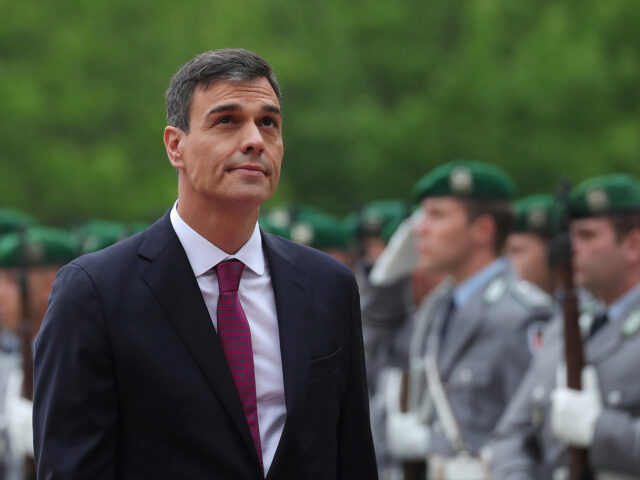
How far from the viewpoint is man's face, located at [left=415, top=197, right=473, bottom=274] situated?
713cm

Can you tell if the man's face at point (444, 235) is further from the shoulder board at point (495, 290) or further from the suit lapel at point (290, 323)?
the suit lapel at point (290, 323)

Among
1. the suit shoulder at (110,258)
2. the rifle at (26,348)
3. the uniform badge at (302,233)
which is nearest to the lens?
the suit shoulder at (110,258)

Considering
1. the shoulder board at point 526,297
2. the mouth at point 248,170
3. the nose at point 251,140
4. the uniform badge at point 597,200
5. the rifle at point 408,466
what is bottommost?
the rifle at point 408,466

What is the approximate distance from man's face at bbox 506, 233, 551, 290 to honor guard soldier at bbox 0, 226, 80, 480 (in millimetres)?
3240

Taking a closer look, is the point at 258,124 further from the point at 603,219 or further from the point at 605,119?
the point at 605,119

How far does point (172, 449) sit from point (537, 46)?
1475 centimetres

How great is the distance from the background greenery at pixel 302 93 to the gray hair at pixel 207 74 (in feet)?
47.6

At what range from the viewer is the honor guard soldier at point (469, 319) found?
6770mm

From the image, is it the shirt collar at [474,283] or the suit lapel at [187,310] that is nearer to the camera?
the suit lapel at [187,310]

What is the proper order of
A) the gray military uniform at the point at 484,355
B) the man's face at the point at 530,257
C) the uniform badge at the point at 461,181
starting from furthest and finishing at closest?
the man's face at the point at 530,257 < the uniform badge at the point at 461,181 < the gray military uniform at the point at 484,355

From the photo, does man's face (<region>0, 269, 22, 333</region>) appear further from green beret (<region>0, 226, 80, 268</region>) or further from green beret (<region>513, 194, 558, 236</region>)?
green beret (<region>513, 194, 558, 236</region>)

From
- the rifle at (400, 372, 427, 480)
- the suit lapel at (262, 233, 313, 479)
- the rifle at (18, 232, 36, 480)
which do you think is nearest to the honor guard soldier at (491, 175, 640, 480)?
the rifle at (400, 372, 427, 480)

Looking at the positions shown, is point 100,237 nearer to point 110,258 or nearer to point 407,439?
point 407,439

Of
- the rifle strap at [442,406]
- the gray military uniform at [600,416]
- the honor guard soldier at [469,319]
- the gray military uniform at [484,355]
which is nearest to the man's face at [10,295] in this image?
the honor guard soldier at [469,319]
